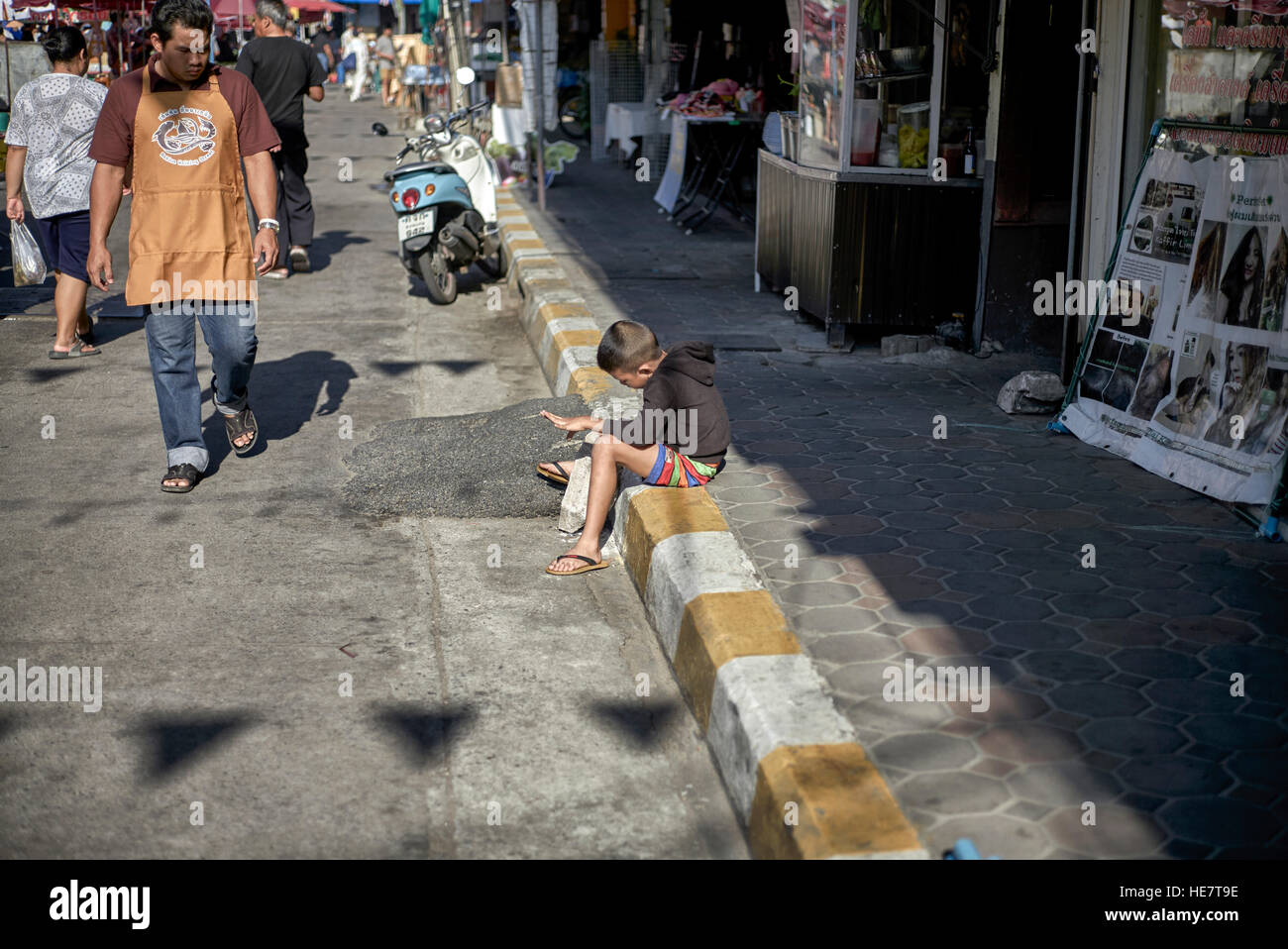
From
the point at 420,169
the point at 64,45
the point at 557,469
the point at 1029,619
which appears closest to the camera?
the point at 1029,619

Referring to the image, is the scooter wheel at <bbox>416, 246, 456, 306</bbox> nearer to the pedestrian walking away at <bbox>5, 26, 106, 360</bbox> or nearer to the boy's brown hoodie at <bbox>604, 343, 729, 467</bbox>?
the pedestrian walking away at <bbox>5, 26, 106, 360</bbox>

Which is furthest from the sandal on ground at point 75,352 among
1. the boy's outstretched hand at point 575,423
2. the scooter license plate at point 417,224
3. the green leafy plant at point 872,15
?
the green leafy plant at point 872,15

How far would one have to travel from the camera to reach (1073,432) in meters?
5.78

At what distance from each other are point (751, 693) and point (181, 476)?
10.3 ft

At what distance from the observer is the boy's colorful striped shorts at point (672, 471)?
16.0 ft

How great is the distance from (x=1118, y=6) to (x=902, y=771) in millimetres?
4186

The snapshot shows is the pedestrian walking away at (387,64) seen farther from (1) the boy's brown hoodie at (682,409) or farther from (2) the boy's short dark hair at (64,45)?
(1) the boy's brown hoodie at (682,409)

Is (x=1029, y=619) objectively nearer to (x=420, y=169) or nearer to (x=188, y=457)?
(x=188, y=457)

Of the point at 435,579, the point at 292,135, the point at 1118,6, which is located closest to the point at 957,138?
the point at 1118,6

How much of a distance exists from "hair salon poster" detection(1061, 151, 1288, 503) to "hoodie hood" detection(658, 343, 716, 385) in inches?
74.3

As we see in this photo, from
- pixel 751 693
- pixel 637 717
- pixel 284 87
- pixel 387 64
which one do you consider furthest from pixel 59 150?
pixel 387 64

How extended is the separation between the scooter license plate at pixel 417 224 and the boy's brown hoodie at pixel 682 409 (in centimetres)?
498

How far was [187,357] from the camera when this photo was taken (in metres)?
5.51
